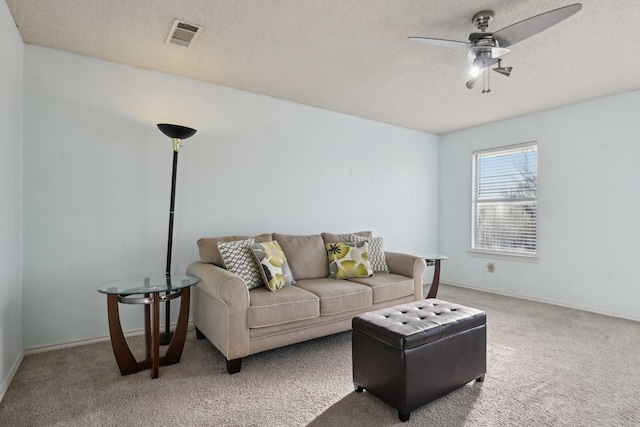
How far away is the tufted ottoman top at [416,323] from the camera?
1.91 meters

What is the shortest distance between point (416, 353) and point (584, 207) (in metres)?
3.45

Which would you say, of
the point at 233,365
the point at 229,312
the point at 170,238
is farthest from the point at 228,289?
the point at 170,238

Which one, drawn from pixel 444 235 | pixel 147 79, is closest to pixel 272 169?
pixel 147 79

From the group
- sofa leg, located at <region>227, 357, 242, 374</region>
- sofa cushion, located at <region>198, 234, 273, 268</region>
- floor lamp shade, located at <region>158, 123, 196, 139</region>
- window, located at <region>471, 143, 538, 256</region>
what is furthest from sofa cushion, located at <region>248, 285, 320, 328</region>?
window, located at <region>471, 143, 538, 256</region>

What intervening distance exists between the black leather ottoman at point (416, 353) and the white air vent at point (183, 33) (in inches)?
92.6

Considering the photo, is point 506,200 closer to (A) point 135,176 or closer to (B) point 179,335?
(B) point 179,335

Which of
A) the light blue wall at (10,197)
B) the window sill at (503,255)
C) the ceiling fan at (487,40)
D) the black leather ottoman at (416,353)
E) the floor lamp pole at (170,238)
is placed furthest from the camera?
the window sill at (503,255)

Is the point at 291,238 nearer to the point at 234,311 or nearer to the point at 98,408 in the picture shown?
the point at 234,311

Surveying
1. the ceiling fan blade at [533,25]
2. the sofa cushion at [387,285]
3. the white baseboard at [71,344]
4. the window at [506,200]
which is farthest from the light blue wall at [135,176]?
the ceiling fan blade at [533,25]

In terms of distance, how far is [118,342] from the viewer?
7.59 ft

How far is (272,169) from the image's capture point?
388 centimetres

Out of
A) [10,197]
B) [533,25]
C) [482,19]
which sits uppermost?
[482,19]

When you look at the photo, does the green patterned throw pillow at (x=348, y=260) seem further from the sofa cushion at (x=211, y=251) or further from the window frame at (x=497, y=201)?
the window frame at (x=497, y=201)

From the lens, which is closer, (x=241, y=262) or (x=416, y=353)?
(x=416, y=353)
